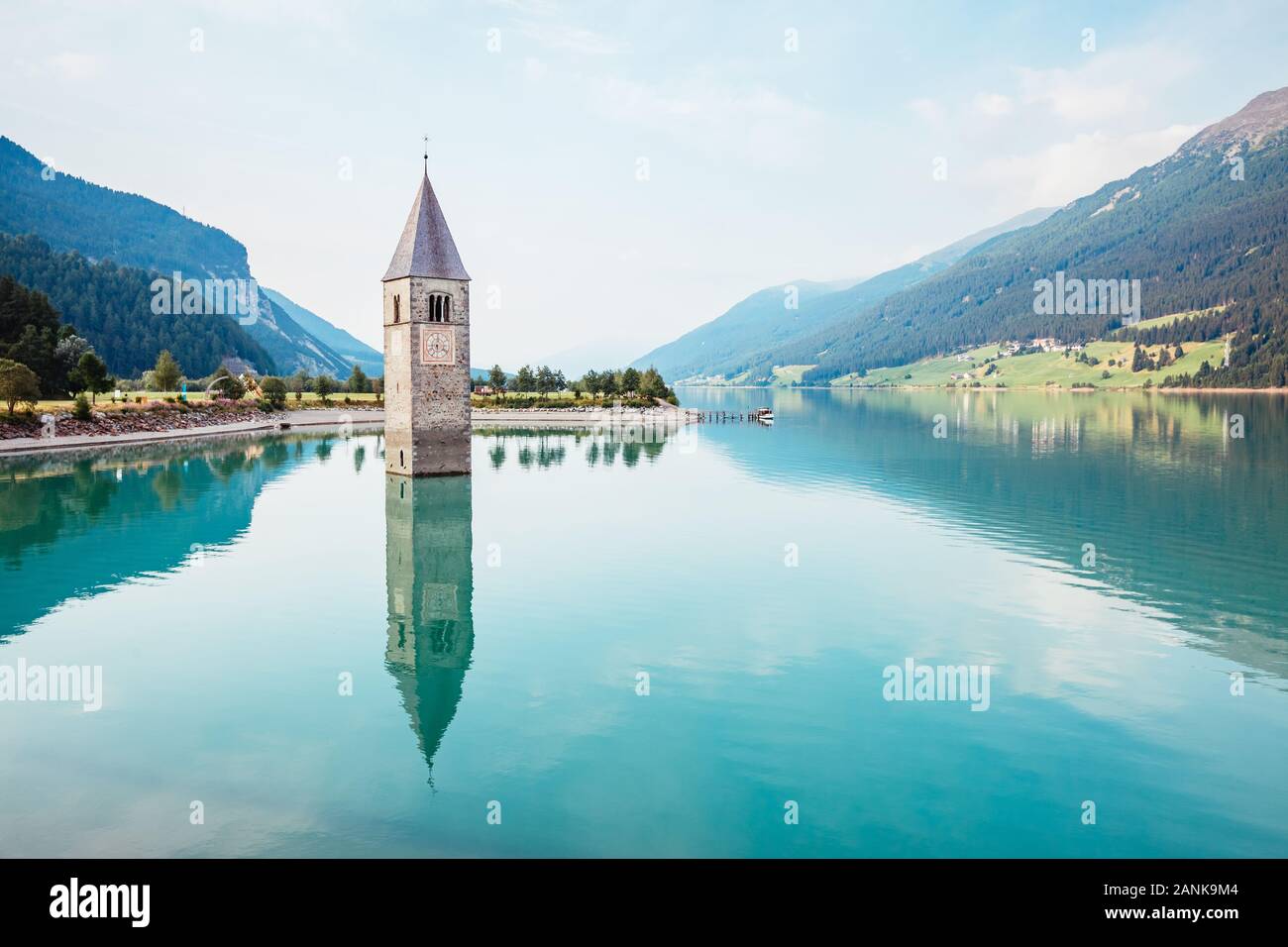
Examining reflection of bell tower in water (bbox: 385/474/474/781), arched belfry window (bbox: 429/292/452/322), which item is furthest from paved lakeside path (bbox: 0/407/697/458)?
reflection of bell tower in water (bbox: 385/474/474/781)

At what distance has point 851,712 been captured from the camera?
19562 mm

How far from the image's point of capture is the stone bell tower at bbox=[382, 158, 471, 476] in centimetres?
5981

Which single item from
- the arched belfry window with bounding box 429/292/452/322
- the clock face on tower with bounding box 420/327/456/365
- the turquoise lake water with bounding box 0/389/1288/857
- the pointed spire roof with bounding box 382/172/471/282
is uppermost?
the pointed spire roof with bounding box 382/172/471/282

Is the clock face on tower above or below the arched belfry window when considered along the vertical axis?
below

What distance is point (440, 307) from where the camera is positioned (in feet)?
200

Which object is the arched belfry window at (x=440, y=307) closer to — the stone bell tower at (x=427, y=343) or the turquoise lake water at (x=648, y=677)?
the stone bell tower at (x=427, y=343)

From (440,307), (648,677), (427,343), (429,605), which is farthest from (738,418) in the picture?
(648,677)

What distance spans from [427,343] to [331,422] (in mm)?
86092

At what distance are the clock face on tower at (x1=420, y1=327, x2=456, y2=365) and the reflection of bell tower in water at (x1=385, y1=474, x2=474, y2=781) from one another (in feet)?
36.5

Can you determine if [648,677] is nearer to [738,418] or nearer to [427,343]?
[427,343]

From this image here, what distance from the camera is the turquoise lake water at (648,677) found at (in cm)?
1451

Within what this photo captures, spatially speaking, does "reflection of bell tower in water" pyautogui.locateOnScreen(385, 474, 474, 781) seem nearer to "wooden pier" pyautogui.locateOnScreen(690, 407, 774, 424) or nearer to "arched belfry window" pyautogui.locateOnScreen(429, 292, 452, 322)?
"arched belfry window" pyautogui.locateOnScreen(429, 292, 452, 322)

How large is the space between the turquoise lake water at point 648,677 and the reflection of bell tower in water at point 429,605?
0.18 m
